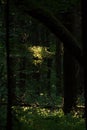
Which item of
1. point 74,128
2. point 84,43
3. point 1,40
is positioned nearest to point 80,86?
point 74,128

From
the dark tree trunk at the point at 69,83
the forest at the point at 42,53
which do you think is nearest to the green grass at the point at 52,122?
the forest at the point at 42,53

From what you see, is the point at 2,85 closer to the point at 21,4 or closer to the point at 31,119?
the point at 21,4

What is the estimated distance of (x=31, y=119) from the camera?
46.5 ft

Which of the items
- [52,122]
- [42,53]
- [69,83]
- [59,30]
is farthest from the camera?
[42,53]

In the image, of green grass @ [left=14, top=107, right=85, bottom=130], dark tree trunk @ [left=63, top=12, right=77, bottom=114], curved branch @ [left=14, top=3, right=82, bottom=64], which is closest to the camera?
curved branch @ [left=14, top=3, right=82, bottom=64]

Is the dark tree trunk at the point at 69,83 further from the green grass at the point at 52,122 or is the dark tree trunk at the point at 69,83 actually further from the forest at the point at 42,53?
the green grass at the point at 52,122

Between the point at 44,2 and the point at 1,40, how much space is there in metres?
3.34

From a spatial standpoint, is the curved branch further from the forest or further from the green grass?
the green grass

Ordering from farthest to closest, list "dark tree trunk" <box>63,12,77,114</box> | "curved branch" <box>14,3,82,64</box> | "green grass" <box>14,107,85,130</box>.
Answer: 1. "dark tree trunk" <box>63,12,77,114</box>
2. "green grass" <box>14,107,85,130</box>
3. "curved branch" <box>14,3,82,64</box>

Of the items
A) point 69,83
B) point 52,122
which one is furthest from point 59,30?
point 69,83

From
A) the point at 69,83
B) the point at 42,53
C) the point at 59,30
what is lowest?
the point at 69,83

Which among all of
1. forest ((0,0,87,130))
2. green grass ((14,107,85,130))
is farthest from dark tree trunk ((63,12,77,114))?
green grass ((14,107,85,130))

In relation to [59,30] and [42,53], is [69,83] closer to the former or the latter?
[42,53]

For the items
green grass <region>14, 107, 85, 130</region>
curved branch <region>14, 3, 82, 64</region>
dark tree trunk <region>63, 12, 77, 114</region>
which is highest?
curved branch <region>14, 3, 82, 64</region>
